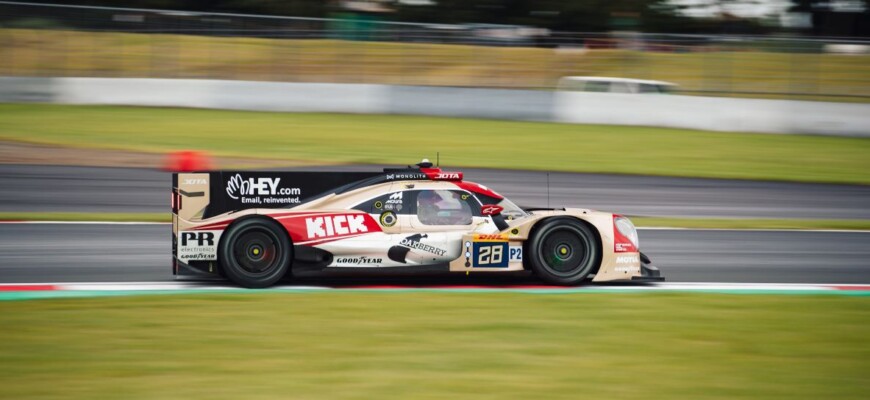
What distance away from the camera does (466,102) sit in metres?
23.5

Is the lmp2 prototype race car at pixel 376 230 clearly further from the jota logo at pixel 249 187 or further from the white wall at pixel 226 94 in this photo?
the white wall at pixel 226 94

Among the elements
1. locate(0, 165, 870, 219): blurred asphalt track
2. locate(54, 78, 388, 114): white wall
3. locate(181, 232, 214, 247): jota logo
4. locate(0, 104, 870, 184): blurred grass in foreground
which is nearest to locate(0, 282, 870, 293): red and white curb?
locate(181, 232, 214, 247): jota logo

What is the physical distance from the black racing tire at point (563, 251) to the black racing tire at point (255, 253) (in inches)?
89.4

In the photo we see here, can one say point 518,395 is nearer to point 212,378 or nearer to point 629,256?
point 212,378

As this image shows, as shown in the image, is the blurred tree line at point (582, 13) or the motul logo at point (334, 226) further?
the blurred tree line at point (582, 13)

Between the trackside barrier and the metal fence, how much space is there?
121cm

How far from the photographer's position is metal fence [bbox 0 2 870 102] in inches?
979

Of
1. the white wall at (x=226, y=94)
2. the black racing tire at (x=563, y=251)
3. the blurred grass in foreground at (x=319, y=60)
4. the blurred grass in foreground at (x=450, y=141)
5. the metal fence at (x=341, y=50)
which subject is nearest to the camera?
the black racing tire at (x=563, y=251)

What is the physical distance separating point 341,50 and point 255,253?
17429mm

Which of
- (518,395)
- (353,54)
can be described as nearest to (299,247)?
(518,395)

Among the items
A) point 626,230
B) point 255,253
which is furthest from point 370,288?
point 626,230

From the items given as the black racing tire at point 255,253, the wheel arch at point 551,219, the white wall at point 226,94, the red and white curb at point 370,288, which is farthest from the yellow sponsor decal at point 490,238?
the white wall at point 226,94

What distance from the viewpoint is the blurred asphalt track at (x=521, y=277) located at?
9.92 meters

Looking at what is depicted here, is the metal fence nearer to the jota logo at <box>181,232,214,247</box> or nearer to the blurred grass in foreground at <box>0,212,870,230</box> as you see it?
the blurred grass in foreground at <box>0,212,870,230</box>
